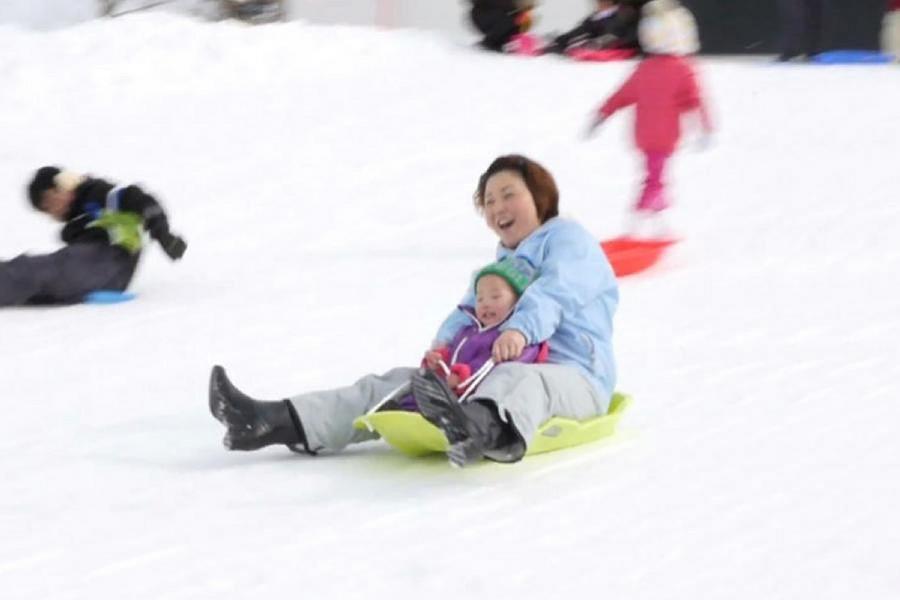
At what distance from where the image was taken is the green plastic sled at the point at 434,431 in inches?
176

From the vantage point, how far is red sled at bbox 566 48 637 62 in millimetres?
13516

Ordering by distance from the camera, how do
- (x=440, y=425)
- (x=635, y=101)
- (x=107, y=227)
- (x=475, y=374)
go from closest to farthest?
1. (x=440, y=425)
2. (x=475, y=374)
3. (x=107, y=227)
4. (x=635, y=101)

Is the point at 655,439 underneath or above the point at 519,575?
underneath

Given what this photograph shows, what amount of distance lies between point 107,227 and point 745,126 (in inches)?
201

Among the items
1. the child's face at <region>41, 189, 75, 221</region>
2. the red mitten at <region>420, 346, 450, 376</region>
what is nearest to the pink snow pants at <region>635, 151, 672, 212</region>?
the child's face at <region>41, 189, 75, 221</region>

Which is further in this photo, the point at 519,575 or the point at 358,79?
the point at 358,79

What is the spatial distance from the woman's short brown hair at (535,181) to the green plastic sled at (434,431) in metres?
0.55

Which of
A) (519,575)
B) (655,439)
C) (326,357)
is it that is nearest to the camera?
(519,575)

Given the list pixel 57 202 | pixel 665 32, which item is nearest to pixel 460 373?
pixel 57 202

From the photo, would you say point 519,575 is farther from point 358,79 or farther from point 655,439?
point 358,79

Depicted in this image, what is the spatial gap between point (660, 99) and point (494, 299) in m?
3.67

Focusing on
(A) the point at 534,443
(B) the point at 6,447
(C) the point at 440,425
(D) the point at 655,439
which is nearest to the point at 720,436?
(D) the point at 655,439

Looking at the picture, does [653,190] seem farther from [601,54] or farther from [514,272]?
[601,54]

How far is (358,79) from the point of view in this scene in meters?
12.8
